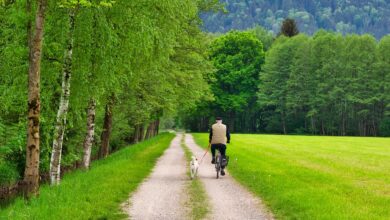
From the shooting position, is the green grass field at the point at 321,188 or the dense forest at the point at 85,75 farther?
the dense forest at the point at 85,75

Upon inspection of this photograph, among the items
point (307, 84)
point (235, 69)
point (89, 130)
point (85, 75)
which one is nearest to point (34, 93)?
point (85, 75)

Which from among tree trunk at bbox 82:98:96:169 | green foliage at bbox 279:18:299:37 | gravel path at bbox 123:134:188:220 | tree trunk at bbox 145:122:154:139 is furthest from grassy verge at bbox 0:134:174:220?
green foliage at bbox 279:18:299:37

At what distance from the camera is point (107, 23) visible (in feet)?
51.6

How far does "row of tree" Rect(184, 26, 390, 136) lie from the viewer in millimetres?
91250

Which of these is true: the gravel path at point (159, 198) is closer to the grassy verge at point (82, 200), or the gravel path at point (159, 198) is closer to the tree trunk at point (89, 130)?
the grassy verge at point (82, 200)

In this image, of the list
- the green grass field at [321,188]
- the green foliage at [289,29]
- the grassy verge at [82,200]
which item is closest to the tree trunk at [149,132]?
the green grass field at [321,188]

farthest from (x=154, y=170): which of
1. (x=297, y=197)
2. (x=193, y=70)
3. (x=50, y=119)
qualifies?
(x=193, y=70)

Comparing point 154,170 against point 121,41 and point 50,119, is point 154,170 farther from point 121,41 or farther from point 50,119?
point 121,41

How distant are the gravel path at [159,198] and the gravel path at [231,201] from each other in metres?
0.90

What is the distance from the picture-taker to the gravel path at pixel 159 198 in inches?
482

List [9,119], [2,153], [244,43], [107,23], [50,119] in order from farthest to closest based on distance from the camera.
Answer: [244,43], [9,119], [2,153], [50,119], [107,23]

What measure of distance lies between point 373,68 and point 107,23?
83646 millimetres

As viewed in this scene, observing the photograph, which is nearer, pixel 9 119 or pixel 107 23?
pixel 107 23

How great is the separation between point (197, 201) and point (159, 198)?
4.01 feet
